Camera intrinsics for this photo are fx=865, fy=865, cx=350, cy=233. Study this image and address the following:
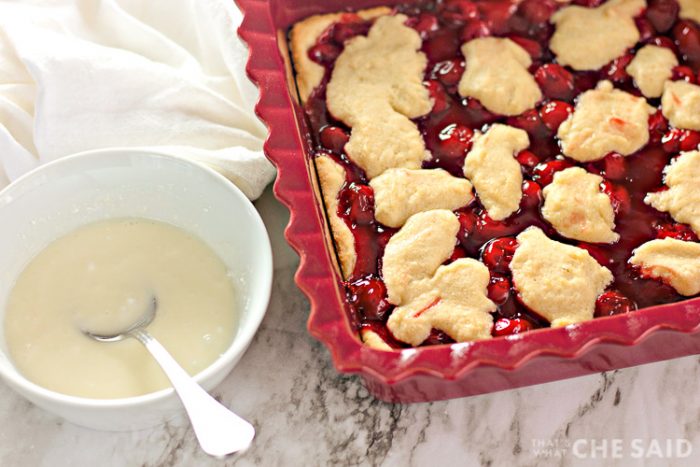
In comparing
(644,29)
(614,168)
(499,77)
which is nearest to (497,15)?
(499,77)

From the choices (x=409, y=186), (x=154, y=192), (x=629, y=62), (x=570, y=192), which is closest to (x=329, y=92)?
(x=409, y=186)

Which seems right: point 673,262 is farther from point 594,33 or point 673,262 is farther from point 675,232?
point 594,33

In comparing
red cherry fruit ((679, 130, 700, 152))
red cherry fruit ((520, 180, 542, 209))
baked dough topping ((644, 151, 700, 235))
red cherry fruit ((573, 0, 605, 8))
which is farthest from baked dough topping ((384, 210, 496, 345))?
red cherry fruit ((573, 0, 605, 8))

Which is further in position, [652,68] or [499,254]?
[652,68]

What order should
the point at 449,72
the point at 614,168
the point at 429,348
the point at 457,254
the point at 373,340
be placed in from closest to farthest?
the point at 429,348
the point at 373,340
the point at 457,254
the point at 614,168
the point at 449,72

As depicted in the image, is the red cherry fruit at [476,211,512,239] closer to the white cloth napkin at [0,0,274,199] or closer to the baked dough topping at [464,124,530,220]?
the baked dough topping at [464,124,530,220]

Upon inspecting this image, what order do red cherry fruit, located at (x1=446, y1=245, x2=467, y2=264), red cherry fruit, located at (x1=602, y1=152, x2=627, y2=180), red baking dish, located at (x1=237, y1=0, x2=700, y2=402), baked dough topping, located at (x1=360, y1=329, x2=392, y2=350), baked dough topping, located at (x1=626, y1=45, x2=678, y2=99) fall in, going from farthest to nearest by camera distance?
baked dough topping, located at (x1=626, y1=45, x2=678, y2=99) < red cherry fruit, located at (x1=602, y1=152, x2=627, y2=180) < red cherry fruit, located at (x1=446, y1=245, x2=467, y2=264) < baked dough topping, located at (x1=360, y1=329, x2=392, y2=350) < red baking dish, located at (x1=237, y1=0, x2=700, y2=402)
